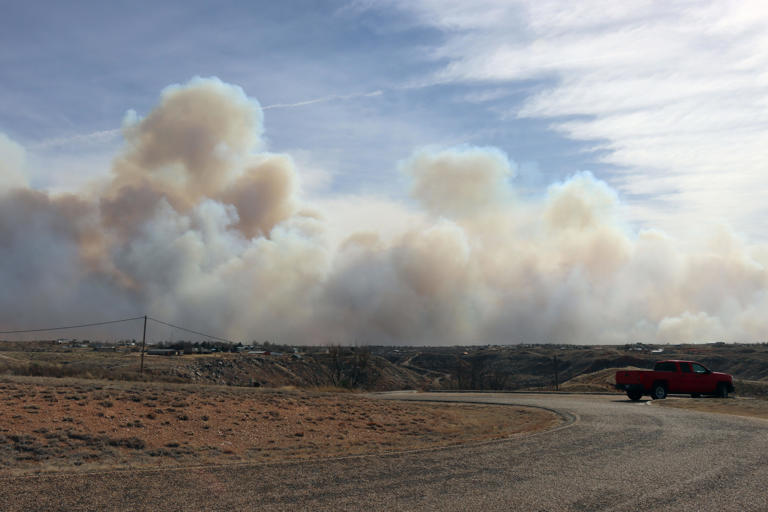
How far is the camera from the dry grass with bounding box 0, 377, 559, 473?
14.2 metres

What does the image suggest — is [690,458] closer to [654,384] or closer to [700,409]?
[700,409]

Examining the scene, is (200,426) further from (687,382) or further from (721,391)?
(721,391)

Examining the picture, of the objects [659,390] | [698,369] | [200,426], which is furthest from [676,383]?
[200,426]

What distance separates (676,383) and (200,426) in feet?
78.5

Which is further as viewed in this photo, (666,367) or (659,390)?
(666,367)

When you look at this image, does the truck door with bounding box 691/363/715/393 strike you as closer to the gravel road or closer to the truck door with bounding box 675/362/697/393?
the truck door with bounding box 675/362/697/393

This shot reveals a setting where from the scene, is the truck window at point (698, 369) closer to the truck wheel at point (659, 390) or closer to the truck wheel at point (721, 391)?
the truck wheel at point (721, 391)

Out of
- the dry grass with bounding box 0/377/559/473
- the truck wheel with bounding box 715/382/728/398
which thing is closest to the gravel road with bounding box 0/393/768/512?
the dry grass with bounding box 0/377/559/473

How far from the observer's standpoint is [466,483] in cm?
1091

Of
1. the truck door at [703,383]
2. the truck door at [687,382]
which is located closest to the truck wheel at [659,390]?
the truck door at [687,382]

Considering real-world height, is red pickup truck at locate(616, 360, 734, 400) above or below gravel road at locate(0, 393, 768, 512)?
above

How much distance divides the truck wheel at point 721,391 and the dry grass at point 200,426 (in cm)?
1113

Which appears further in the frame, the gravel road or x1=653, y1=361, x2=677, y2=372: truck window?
Answer: x1=653, y1=361, x2=677, y2=372: truck window

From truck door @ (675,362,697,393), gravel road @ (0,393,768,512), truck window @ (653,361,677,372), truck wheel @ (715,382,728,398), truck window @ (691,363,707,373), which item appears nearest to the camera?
gravel road @ (0,393,768,512)
